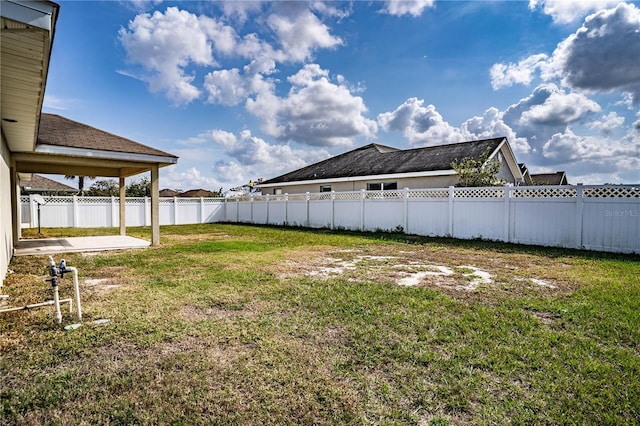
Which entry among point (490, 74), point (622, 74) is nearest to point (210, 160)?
point (490, 74)

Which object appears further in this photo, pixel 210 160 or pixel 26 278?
pixel 210 160

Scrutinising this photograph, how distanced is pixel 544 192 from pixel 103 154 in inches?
475

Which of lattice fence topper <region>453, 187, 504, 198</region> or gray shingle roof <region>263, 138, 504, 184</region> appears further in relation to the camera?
gray shingle roof <region>263, 138, 504, 184</region>

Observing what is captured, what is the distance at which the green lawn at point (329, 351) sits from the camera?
1951 mm

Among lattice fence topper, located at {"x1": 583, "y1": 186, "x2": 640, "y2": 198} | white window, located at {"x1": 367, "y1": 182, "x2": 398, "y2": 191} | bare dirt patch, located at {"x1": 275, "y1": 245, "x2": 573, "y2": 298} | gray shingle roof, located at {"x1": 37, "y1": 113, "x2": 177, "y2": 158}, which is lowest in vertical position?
bare dirt patch, located at {"x1": 275, "y1": 245, "x2": 573, "y2": 298}

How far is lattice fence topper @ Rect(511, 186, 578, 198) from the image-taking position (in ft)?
27.9

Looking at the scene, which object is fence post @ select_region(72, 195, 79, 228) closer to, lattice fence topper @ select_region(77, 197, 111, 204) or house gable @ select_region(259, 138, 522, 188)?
lattice fence topper @ select_region(77, 197, 111, 204)

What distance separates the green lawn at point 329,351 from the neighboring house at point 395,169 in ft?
30.3

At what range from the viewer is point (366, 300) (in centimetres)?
407

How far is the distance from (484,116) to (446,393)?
1807 centimetres

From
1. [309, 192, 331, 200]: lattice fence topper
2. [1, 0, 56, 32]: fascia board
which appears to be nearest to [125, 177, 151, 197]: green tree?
[309, 192, 331, 200]: lattice fence topper

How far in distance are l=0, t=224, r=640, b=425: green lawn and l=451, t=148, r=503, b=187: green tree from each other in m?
7.15

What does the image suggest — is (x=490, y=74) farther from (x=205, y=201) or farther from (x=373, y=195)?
(x=205, y=201)

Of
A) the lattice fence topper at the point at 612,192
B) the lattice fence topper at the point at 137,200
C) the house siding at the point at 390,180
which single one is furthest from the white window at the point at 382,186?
the lattice fence topper at the point at 137,200
